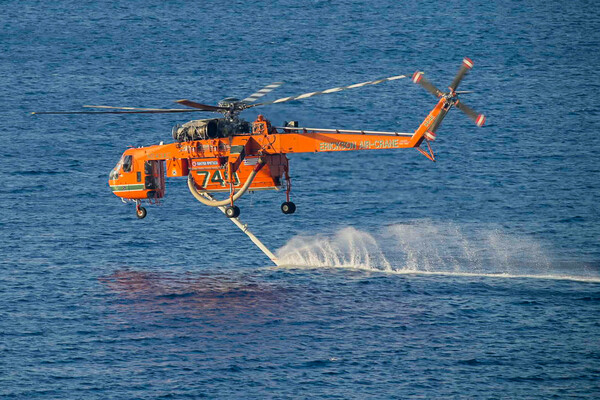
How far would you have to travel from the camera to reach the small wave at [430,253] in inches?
4294

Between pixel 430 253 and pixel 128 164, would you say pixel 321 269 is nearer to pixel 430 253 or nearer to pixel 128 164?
pixel 430 253

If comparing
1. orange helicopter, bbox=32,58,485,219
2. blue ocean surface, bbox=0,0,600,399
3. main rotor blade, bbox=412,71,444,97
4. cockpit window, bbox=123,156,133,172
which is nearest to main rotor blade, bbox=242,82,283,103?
orange helicopter, bbox=32,58,485,219

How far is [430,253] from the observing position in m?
116

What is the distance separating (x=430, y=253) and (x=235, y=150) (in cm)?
3881

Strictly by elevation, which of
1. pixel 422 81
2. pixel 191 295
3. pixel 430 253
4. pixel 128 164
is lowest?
pixel 191 295

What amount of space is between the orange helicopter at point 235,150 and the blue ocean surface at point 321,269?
1.92 meters

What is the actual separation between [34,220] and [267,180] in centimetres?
5327

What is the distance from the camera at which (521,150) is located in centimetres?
16525

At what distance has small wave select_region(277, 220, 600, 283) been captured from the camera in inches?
4294

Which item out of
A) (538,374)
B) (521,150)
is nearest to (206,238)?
(538,374)

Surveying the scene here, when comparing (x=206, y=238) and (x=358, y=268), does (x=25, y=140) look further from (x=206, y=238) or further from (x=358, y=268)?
(x=358, y=268)

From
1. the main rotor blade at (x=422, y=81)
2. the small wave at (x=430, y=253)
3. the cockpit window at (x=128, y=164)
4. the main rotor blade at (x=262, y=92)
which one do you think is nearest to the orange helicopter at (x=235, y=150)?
the cockpit window at (x=128, y=164)

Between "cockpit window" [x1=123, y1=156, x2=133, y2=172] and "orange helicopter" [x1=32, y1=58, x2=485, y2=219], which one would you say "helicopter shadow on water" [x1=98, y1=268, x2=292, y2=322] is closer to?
"orange helicopter" [x1=32, y1=58, x2=485, y2=219]

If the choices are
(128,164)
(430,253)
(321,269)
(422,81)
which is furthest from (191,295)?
(422,81)
